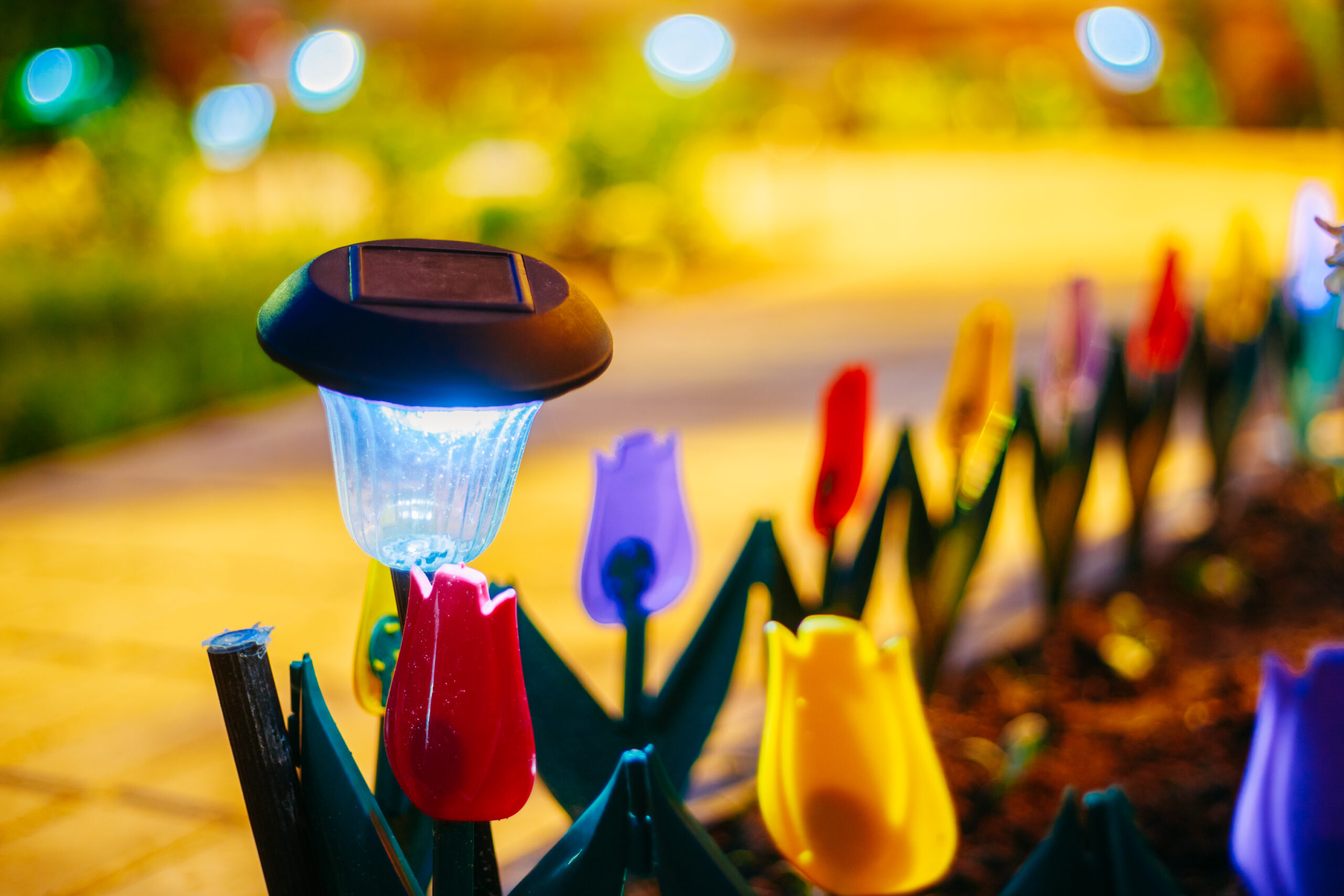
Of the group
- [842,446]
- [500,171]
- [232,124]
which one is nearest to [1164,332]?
[842,446]

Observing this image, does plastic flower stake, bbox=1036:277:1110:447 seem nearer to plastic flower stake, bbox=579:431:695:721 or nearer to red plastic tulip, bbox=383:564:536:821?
plastic flower stake, bbox=579:431:695:721

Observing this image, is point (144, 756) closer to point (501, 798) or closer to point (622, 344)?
point (501, 798)

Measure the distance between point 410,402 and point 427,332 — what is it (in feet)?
0.19

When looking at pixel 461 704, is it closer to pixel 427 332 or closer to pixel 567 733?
pixel 427 332

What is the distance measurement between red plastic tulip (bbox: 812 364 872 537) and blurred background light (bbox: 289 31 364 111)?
7.27m

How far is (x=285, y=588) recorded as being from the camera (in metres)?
3.06

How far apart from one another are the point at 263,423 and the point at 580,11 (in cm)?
1644

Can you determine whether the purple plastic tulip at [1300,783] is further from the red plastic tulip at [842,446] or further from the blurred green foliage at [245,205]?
the blurred green foliage at [245,205]

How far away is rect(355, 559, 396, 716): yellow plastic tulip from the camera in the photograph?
1.26m

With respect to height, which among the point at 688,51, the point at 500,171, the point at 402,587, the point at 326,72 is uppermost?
the point at 688,51

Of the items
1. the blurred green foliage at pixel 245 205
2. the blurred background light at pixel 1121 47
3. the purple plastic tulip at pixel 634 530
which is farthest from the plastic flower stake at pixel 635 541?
the blurred background light at pixel 1121 47

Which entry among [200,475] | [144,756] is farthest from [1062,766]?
[200,475]

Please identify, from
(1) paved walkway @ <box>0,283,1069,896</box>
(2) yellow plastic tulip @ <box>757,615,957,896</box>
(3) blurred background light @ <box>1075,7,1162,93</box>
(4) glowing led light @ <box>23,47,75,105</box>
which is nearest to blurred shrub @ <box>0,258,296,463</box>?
(1) paved walkway @ <box>0,283,1069,896</box>

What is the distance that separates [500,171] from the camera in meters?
10.2
